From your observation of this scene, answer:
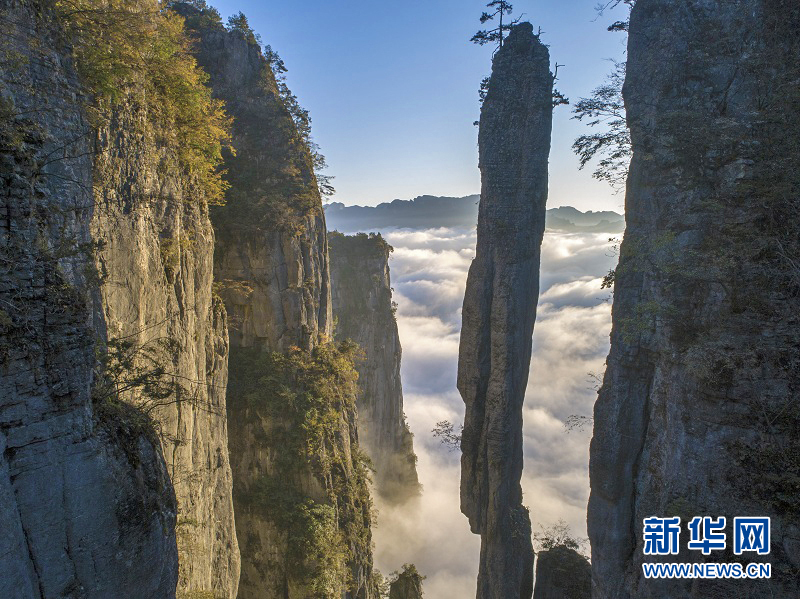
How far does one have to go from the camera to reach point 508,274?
1817 centimetres

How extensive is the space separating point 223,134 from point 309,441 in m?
12.2

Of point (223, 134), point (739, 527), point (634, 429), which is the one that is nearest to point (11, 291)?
point (223, 134)

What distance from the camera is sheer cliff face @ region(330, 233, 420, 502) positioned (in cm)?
4128

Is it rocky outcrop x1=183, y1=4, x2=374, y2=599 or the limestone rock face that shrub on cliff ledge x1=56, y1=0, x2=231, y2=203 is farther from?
the limestone rock face

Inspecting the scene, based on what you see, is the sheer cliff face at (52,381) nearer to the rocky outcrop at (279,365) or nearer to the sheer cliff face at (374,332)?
the rocky outcrop at (279,365)

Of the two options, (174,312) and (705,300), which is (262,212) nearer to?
(174,312)

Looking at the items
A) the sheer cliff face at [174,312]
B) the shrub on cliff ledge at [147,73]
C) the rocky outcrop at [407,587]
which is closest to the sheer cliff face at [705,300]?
the sheer cliff face at [174,312]

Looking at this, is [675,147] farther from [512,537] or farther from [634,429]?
[512,537]

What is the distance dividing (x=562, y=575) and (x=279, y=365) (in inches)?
588

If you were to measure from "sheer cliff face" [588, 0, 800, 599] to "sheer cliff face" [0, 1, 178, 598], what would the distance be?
10.2 m

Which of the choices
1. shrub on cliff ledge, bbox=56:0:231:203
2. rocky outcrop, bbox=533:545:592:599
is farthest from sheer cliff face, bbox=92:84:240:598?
rocky outcrop, bbox=533:545:592:599

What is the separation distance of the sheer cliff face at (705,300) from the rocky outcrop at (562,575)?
567 centimetres

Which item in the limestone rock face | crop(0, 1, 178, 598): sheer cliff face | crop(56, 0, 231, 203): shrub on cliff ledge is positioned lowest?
the limestone rock face

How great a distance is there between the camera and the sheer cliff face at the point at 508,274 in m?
17.9
